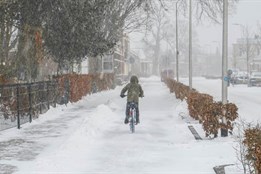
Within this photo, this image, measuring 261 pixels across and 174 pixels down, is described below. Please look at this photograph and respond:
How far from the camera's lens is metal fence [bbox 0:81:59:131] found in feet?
53.9

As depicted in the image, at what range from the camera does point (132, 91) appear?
16.9m

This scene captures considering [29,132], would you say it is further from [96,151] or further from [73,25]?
[73,25]

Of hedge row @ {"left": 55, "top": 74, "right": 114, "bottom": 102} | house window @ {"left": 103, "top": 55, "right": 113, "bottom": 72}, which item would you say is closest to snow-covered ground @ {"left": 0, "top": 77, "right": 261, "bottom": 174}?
hedge row @ {"left": 55, "top": 74, "right": 114, "bottom": 102}

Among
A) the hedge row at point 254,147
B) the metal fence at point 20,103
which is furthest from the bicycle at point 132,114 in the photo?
→ the hedge row at point 254,147

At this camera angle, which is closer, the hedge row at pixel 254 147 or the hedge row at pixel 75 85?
the hedge row at pixel 254 147

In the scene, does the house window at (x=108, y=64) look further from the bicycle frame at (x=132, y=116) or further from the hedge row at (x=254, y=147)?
the hedge row at (x=254, y=147)

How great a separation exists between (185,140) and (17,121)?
560cm

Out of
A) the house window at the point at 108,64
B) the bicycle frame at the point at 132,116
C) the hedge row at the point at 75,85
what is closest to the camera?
the bicycle frame at the point at 132,116

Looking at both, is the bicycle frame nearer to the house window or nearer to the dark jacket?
the dark jacket

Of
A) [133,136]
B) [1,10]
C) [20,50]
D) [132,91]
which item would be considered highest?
[1,10]

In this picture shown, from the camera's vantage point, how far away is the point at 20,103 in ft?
57.9

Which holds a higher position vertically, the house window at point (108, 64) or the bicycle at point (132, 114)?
the house window at point (108, 64)

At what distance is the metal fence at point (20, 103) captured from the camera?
16422mm

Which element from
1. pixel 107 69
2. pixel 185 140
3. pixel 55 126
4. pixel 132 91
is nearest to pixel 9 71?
pixel 55 126
